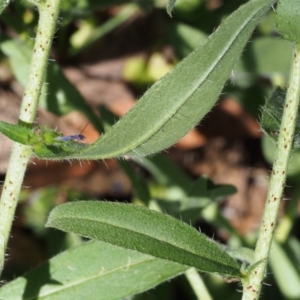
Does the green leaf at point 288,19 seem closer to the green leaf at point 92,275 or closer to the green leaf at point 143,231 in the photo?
the green leaf at point 143,231

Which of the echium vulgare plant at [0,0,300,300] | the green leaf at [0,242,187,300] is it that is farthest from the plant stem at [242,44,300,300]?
the green leaf at [0,242,187,300]

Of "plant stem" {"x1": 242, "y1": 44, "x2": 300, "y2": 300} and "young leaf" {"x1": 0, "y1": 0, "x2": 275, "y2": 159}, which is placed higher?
"young leaf" {"x1": 0, "y1": 0, "x2": 275, "y2": 159}

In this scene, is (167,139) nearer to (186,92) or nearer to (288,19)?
(186,92)

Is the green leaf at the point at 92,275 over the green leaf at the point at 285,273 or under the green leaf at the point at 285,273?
under

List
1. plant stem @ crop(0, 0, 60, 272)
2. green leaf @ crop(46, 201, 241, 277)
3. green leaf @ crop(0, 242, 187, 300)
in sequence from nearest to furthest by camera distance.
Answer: green leaf @ crop(46, 201, 241, 277) < plant stem @ crop(0, 0, 60, 272) < green leaf @ crop(0, 242, 187, 300)

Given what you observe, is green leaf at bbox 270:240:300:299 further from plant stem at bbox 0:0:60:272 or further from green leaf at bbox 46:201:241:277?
plant stem at bbox 0:0:60:272

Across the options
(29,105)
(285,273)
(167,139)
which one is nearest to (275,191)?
(167,139)

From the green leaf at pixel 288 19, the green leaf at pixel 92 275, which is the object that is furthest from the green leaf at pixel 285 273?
the green leaf at pixel 288 19
